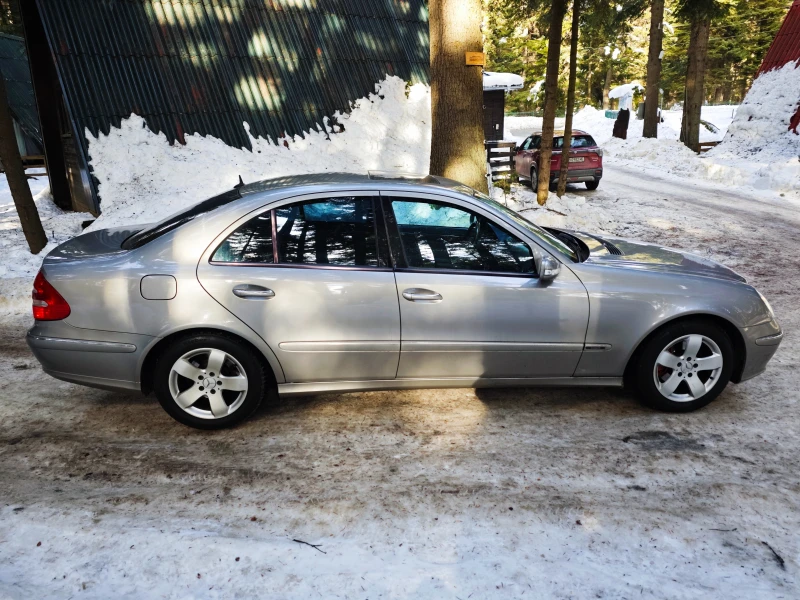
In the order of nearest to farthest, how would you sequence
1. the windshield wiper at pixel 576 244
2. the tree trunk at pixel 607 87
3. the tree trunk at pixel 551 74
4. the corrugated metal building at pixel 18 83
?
the windshield wiper at pixel 576 244 → the tree trunk at pixel 551 74 → the corrugated metal building at pixel 18 83 → the tree trunk at pixel 607 87

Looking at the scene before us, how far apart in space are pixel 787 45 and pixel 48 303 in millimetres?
24566

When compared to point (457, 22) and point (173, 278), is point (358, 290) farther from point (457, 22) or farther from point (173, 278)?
point (457, 22)

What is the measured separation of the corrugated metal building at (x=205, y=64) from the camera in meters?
10.7

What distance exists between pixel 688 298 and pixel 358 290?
6.79 ft

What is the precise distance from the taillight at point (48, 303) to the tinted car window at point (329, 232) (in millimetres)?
1336

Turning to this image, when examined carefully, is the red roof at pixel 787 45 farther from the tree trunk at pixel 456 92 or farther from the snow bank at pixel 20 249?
the snow bank at pixel 20 249

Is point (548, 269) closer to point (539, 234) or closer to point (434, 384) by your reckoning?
point (539, 234)

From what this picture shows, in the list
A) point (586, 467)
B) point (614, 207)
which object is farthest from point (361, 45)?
point (586, 467)

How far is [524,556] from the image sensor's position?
2908 millimetres

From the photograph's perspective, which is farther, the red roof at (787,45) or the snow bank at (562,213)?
the red roof at (787,45)

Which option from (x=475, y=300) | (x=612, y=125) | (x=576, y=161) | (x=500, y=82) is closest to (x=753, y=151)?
(x=576, y=161)

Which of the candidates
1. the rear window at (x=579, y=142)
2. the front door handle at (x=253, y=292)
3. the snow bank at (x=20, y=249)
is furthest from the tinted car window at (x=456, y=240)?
the rear window at (x=579, y=142)

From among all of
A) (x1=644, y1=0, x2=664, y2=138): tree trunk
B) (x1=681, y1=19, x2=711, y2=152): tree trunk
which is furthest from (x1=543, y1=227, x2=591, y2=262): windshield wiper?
(x1=644, y1=0, x2=664, y2=138): tree trunk

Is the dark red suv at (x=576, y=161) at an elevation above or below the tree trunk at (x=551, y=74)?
below
